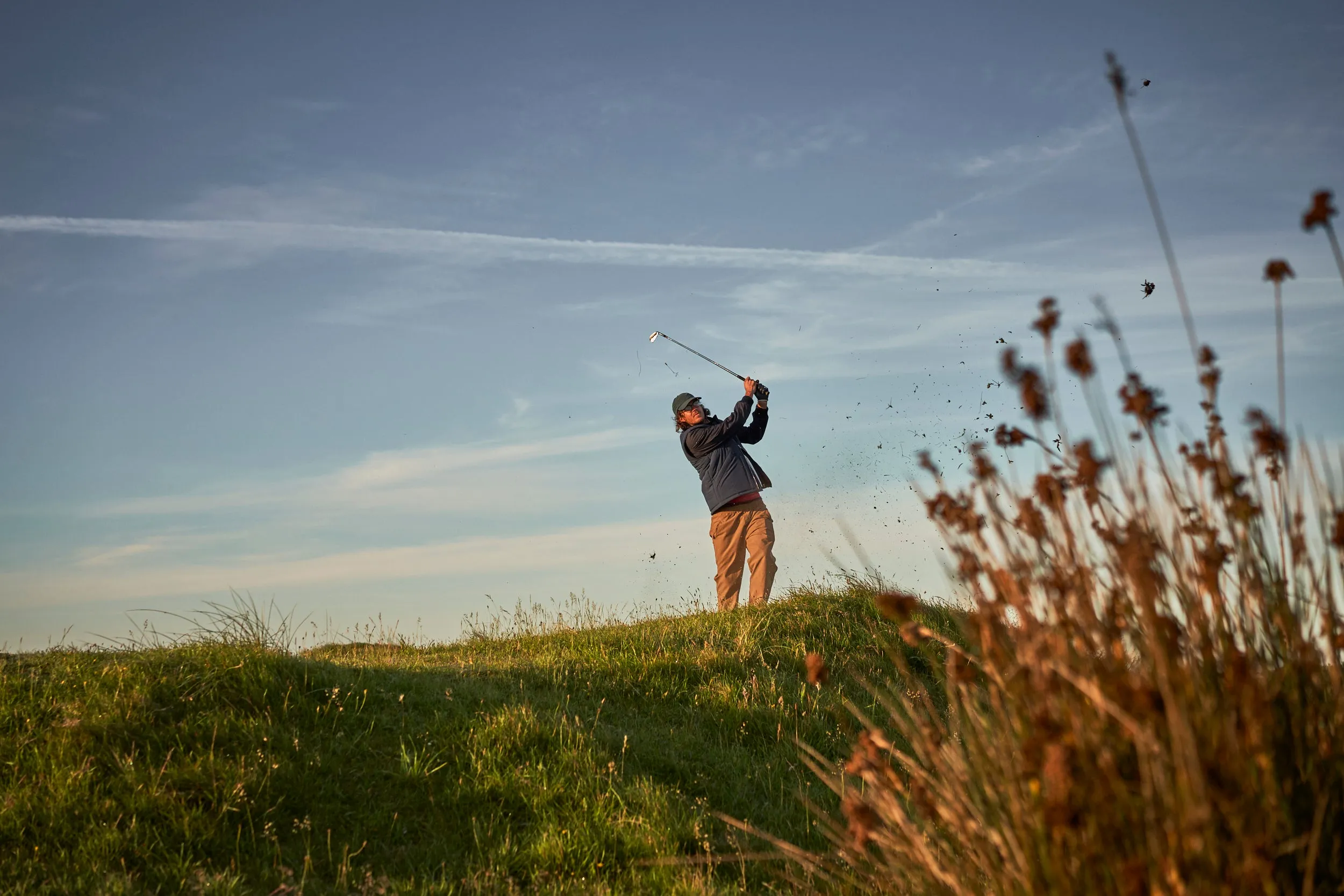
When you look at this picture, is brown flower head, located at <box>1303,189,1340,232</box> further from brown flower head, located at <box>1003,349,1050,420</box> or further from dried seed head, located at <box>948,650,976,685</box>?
dried seed head, located at <box>948,650,976,685</box>

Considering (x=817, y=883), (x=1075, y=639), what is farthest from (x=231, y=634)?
(x=1075, y=639)

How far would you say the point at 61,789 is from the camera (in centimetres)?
531

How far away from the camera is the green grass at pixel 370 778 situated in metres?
4.98

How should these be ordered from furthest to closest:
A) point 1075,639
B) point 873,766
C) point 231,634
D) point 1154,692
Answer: point 231,634 → point 873,766 → point 1075,639 → point 1154,692

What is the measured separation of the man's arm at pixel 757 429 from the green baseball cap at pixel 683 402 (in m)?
0.96

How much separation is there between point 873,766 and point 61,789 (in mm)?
4602

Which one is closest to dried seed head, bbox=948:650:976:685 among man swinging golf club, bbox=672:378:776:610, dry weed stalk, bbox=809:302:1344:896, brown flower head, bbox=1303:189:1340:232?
dry weed stalk, bbox=809:302:1344:896

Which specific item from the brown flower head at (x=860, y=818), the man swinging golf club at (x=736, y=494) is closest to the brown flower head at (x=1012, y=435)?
the brown flower head at (x=860, y=818)

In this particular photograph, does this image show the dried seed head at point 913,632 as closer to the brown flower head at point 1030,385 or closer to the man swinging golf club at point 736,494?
the brown flower head at point 1030,385

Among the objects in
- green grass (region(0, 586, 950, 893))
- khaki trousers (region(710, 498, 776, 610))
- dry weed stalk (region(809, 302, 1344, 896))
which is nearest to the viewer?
dry weed stalk (region(809, 302, 1344, 896))

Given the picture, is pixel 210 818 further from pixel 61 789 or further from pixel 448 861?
pixel 448 861

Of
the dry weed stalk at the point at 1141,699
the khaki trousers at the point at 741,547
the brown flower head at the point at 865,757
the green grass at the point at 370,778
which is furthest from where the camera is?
the khaki trousers at the point at 741,547

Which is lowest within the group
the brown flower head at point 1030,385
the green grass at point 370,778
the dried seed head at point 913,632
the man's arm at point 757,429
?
the green grass at point 370,778

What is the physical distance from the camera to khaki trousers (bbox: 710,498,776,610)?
13.3 meters
